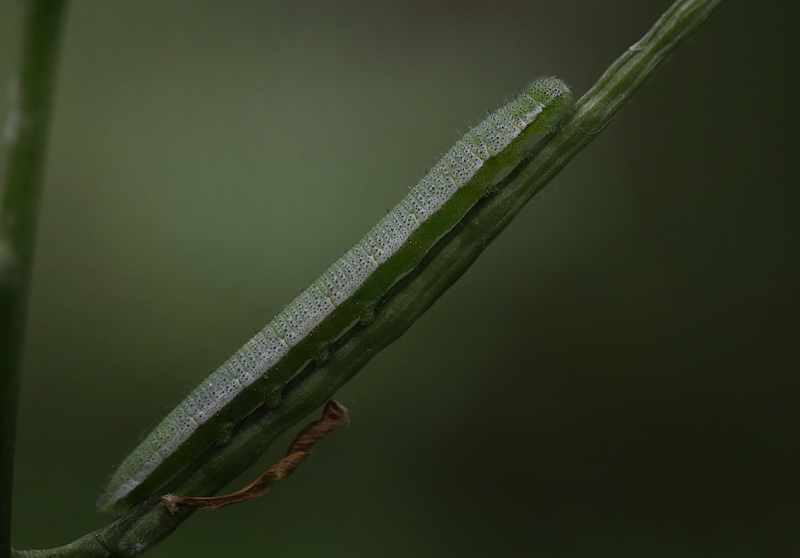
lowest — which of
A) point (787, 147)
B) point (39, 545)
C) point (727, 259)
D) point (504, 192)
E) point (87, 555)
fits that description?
point (87, 555)

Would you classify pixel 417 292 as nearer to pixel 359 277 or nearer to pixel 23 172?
pixel 359 277

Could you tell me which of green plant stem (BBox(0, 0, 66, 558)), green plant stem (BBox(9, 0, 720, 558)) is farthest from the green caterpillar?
green plant stem (BBox(0, 0, 66, 558))

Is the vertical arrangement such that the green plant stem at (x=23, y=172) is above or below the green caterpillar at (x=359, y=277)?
below

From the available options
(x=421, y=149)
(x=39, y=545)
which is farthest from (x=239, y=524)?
(x=421, y=149)

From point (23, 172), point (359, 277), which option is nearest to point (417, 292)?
point (359, 277)

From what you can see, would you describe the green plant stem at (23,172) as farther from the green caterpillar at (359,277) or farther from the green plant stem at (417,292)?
the green caterpillar at (359,277)

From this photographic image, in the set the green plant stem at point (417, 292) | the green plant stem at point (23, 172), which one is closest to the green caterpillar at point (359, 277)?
the green plant stem at point (417, 292)

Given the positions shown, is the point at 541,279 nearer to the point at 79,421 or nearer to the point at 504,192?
the point at 504,192
